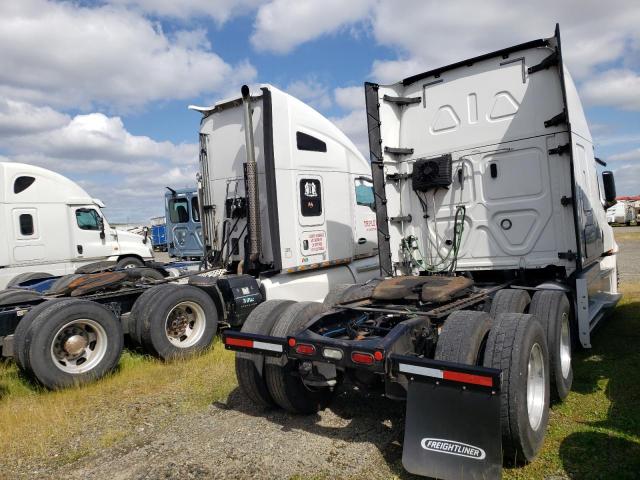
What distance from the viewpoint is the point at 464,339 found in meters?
3.52

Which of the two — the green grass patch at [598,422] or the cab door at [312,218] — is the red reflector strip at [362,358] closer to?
the green grass patch at [598,422]

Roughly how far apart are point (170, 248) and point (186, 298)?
1092cm

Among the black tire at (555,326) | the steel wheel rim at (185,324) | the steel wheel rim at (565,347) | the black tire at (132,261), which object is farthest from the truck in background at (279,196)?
the black tire at (132,261)

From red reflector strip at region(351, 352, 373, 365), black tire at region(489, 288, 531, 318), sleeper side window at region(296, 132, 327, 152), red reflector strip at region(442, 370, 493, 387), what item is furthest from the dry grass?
sleeper side window at region(296, 132, 327, 152)

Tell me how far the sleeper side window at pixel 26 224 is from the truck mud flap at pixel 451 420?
10998 millimetres

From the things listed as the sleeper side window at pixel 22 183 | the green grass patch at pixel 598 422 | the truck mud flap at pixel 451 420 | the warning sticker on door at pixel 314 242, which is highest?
the sleeper side window at pixel 22 183

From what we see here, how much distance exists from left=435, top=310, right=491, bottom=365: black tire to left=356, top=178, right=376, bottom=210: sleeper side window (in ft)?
19.2

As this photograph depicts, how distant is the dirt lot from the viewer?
3494 millimetres

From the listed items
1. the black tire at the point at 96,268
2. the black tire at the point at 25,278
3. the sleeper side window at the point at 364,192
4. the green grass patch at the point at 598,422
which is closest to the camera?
the green grass patch at the point at 598,422

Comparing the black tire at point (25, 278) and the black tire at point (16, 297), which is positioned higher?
the black tire at point (25, 278)

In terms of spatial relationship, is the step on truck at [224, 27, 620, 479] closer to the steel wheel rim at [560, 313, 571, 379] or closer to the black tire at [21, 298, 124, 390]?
the steel wheel rim at [560, 313, 571, 379]

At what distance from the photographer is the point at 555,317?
450cm

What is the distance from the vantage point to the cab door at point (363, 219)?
9.35 meters

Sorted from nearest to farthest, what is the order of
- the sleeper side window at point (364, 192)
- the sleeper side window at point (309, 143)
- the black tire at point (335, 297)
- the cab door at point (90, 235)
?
the black tire at point (335, 297) < the sleeper side window at point (309, 143) < the sleeper side window at point (364, 192) < the cab door at point (90, 235)
